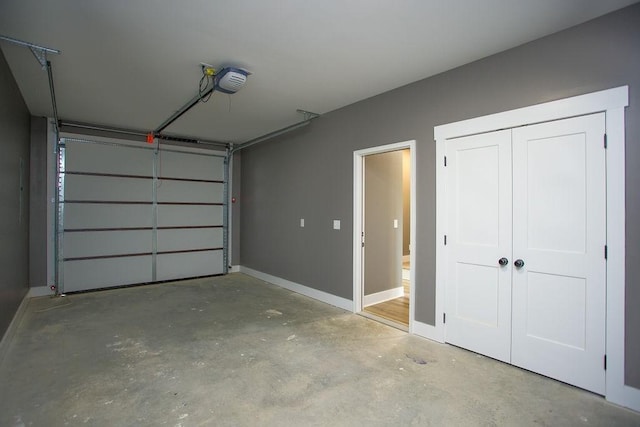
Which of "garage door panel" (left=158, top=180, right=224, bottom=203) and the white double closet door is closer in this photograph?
the white double closet door

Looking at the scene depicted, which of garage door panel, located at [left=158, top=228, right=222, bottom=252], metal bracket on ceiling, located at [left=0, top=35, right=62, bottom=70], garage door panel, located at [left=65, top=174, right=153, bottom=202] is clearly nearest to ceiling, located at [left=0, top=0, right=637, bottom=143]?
metal bracket on ceiling, located at [left=0, top=35, right=62, bottom=70]

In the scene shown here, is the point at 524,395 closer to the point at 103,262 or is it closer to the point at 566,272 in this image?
the point at 566,272

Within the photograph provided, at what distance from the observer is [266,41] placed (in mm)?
2617

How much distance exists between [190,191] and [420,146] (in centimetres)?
459

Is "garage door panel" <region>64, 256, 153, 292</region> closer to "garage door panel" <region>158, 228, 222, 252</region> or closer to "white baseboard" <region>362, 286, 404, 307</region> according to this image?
"garage door panel" <region>158, 228, 222, 252</region>

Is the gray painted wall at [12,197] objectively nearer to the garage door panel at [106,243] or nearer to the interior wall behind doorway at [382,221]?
the garage door panel at [106,243]

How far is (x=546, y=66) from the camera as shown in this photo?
2.51 metres

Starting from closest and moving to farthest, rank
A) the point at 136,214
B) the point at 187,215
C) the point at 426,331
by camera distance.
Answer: the point at 426,331, the point at 136,214, the point at 187,215

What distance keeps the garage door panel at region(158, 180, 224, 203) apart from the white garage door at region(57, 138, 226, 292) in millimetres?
17

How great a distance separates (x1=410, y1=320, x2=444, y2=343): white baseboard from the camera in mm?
3187

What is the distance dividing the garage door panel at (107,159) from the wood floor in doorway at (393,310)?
15.1 feet

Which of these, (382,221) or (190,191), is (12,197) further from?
(382,221)

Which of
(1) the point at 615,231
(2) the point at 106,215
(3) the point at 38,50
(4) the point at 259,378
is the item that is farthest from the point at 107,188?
(1) the point at 615,231

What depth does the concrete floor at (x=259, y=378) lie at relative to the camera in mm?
2037
